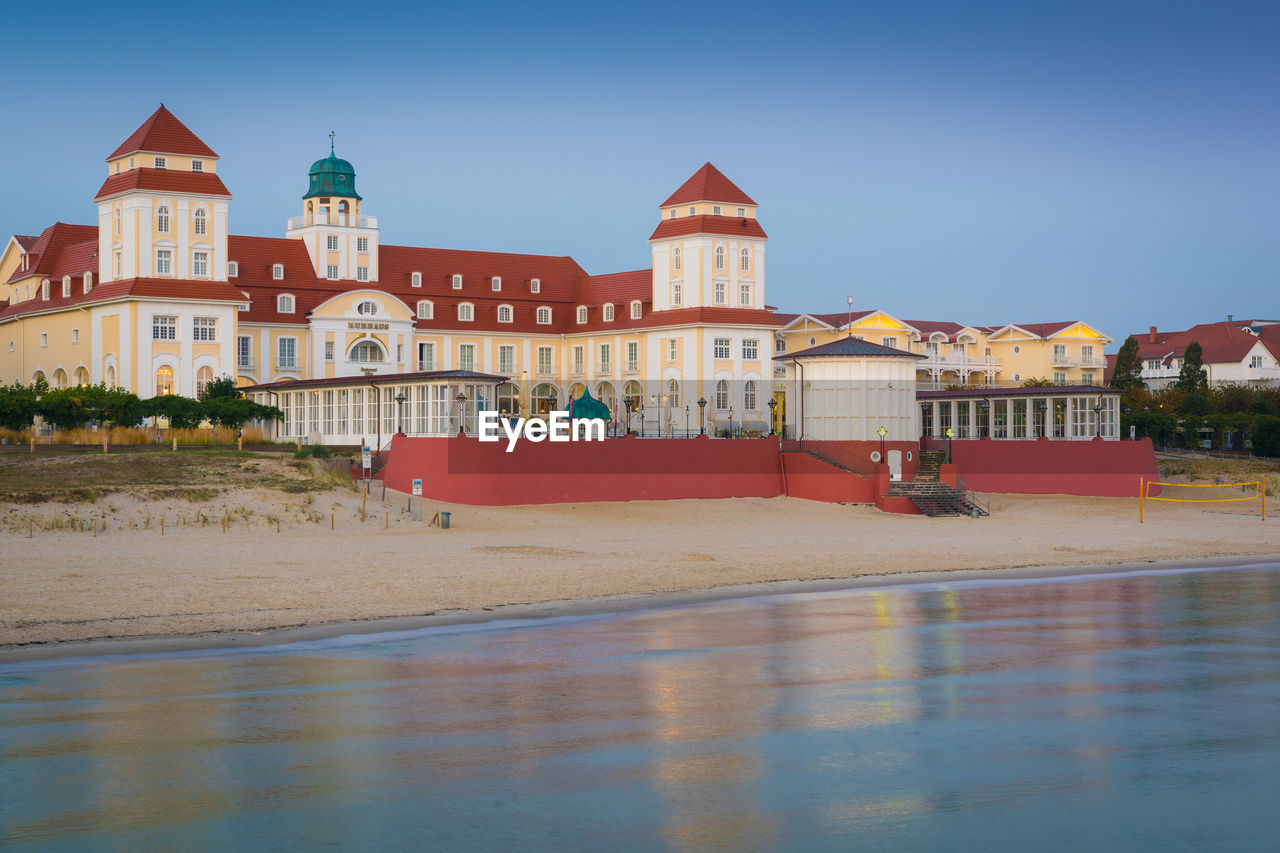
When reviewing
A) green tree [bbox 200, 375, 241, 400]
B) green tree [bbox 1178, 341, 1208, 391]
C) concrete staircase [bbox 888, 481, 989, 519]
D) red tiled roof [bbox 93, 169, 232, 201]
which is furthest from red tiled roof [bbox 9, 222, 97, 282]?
green tree [bbox 1178, 341, 1208, 391]

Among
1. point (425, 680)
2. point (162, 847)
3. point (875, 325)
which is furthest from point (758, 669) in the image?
point (875, 325)

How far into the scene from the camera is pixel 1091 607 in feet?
98.3

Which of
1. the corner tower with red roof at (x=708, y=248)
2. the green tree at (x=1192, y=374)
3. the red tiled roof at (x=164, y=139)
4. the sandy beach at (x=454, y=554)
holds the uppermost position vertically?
the red tiled roof at (x=164, y=139)

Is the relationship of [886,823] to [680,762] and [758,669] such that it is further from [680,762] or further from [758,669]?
[758,669]

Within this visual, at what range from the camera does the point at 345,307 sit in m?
75.8

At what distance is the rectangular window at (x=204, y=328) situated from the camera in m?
67.4

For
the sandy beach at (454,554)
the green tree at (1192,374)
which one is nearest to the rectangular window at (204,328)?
the sandy beach at (454,554)

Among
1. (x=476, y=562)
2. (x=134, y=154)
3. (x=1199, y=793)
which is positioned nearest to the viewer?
(x=1199, y=793)

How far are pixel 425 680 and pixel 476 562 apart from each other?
1418cm

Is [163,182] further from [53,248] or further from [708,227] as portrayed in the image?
[708,227]

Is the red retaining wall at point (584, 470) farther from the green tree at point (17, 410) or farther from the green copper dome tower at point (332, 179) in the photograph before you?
the green copper dome tower at point (332, 179)

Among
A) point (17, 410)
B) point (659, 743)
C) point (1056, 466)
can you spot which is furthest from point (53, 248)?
point (659, 743)

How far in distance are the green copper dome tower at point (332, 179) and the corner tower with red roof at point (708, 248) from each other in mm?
18519

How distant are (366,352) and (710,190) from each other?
70.4ft
